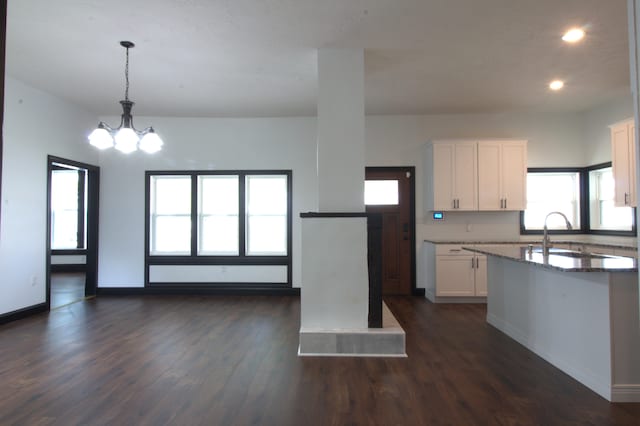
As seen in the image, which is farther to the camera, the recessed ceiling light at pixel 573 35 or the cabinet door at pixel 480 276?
the cabinet door at pixel 480 276

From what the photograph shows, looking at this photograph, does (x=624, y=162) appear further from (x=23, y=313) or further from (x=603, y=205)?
(x=23, y=313)

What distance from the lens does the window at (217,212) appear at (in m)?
6.29

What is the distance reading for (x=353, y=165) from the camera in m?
3.67

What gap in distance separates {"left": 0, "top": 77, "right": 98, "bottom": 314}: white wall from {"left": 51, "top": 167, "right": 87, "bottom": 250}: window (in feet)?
13.5

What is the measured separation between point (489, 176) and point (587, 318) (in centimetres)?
330

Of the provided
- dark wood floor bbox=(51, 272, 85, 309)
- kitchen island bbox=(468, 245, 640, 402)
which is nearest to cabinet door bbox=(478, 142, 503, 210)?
kitchen island bbox=(468, 245, 640, 402)

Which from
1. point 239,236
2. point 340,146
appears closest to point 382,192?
point 239,236

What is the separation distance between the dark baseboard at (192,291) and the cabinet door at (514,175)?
3.62 m

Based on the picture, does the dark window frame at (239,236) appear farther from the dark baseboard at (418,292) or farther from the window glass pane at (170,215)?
the dark baseboard at (418,292)

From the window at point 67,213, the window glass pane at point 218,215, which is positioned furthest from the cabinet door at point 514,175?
the window at point 67,213

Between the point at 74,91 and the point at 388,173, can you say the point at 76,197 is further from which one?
the point at 388,173

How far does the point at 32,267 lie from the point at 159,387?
11.1ft

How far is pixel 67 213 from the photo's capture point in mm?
8914

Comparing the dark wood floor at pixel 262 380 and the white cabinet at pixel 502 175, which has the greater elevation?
the white cabinet at pixel 502 175
